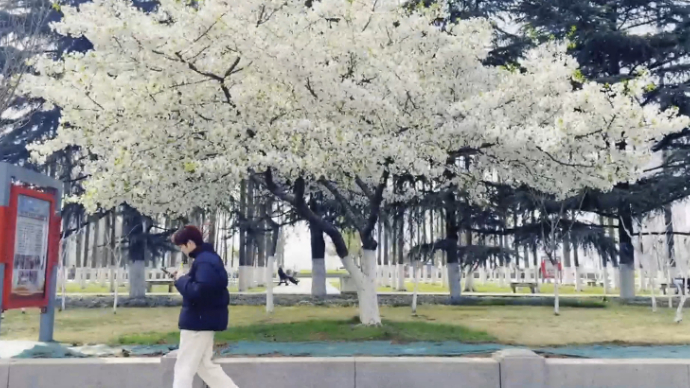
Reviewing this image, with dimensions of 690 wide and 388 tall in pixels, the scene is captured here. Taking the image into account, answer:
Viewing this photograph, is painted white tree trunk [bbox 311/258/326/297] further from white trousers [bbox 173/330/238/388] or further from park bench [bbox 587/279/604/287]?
park bench [bbox 587/279/604/287]

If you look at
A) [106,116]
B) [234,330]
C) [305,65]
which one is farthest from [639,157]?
[106,116]

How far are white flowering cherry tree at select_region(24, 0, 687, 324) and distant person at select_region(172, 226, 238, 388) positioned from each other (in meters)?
4.45

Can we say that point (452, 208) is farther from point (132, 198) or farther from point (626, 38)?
point (132, 198)

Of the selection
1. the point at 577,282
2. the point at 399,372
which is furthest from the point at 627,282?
the point at 399,372

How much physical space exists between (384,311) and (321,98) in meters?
7.89

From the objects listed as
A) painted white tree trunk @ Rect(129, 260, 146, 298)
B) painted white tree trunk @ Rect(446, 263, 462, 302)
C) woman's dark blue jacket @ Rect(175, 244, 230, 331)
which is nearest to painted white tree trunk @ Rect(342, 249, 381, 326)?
woman's dark blue jacket @ Rect(175, 244, 230, 331)

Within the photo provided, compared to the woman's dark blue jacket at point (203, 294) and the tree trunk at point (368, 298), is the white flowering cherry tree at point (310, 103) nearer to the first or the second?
the tree trunk at point (368, 298)

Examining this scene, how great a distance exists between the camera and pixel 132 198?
11641 mm

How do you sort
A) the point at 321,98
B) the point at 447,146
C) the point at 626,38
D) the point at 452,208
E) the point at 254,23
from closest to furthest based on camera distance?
the point at 254,23, the point at 321,98, the point at 447,146, the point at 452,208, the point at 626,38

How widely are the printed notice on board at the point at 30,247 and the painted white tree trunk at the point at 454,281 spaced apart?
1306cm

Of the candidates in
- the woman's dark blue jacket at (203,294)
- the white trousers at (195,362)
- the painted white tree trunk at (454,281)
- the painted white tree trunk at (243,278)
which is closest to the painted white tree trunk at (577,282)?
the painted white tree trunk at (454,281)

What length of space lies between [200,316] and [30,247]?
17.7 ft

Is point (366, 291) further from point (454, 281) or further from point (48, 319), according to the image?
point (454, 281)

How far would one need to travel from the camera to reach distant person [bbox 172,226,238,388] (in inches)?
211
